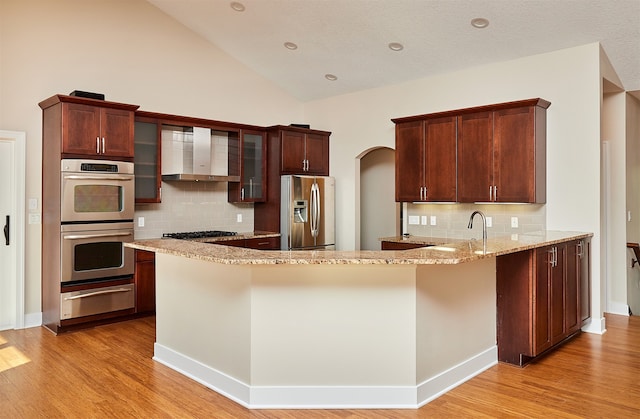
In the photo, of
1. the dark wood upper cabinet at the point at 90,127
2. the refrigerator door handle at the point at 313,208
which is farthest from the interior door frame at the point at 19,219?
the refrigerator door handle at the point at 313,208

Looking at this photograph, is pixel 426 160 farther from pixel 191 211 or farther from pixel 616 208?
pixel 191 211

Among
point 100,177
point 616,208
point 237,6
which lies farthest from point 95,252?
point 616,208

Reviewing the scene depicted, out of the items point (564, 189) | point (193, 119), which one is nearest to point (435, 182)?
point (564, 189)

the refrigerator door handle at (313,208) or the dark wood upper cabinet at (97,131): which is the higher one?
the dark wood upper cabinet at (97,131)

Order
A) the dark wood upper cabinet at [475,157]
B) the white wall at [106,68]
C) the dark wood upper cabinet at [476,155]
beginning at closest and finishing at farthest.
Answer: the dark wood upper cabinet at [476,155] < the white wall at [106,68] < the dark wood upper cabinet at [475,157]

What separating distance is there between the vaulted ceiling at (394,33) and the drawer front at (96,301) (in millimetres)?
3292

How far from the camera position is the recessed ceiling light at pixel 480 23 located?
4414mm

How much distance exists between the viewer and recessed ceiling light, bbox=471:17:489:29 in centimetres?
441

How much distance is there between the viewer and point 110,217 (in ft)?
16.0

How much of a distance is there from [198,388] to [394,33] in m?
3.91

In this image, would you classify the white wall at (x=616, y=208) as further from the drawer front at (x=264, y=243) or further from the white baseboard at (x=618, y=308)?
the drawer front at (x=264, y=243)

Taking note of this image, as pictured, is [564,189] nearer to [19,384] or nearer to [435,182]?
[435,182]

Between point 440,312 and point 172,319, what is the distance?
2025 mm

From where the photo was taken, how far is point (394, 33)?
498cm
